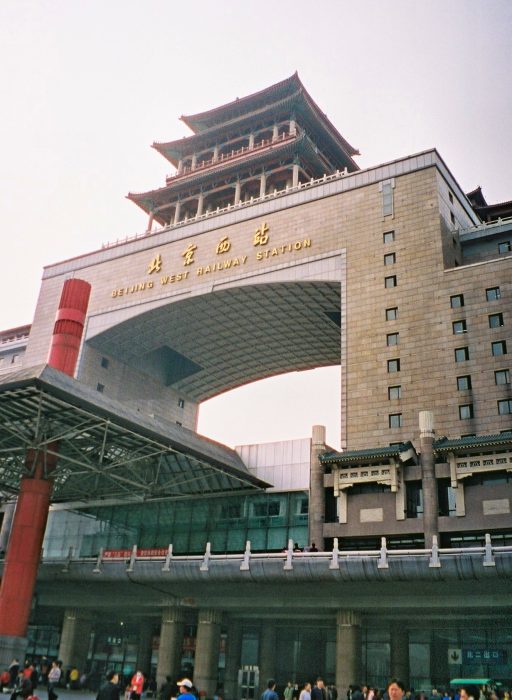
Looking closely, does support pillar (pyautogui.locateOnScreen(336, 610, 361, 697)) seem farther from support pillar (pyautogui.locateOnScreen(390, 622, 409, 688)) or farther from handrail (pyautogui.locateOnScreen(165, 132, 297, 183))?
handrail (pyautogui.locateOnScreen(165, 132, 297, 183))

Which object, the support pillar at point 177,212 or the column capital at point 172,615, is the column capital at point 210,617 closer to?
the column capital at point 172,615

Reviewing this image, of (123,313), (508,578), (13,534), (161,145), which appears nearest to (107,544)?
(13,534)

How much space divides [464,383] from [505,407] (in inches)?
138

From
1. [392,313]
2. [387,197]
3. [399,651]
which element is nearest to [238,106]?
[387,197]

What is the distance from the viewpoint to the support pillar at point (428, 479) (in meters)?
45.1

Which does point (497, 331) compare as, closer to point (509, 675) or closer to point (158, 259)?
point (509, 675)

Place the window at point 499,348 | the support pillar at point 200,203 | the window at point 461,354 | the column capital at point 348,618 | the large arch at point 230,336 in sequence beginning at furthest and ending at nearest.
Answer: the support pillar at point 200,203, the large arch at point 230,336, the window at point 461,354, the window at point 499,348, the column capital at point 348,618

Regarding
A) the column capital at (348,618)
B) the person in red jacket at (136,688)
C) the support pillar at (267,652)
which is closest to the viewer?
the person in red jacket at (136,688)

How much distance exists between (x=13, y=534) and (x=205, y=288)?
33570 mm

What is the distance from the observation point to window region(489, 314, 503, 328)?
5191 cm

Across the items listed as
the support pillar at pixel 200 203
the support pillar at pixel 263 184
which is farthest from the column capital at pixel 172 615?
the support pillar at pixel 200 203

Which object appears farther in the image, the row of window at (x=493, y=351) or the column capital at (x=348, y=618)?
the row of window at (x=493, y=351)

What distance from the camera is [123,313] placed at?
7706 cm

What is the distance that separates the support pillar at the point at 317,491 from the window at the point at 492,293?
645 inches
